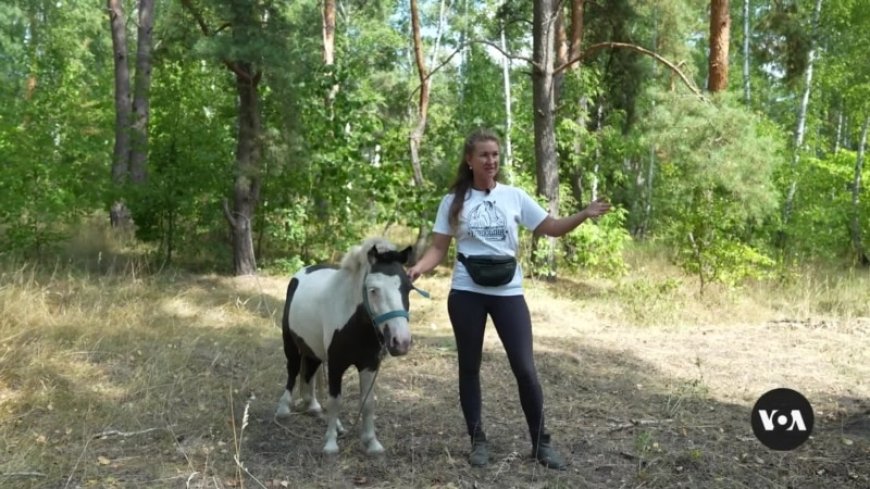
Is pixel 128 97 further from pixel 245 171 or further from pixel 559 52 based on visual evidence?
pixel 559 52

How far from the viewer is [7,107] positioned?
33.0 feet

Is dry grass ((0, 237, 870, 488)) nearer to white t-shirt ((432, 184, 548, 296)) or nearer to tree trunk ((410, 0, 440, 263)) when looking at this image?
white t-shirt ((432, 184, 548, 296))

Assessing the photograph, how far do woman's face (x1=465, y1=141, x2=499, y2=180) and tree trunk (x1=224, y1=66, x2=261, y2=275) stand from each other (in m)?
7.75

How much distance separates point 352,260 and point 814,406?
3.93m

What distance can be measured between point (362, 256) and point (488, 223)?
772mm

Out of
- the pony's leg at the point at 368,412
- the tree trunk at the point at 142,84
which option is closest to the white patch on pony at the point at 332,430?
the pony's leg at the point at 368,412

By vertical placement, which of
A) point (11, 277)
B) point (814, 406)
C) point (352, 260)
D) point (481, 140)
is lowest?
point (814, 406)

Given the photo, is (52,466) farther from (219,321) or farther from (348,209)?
(348,209)

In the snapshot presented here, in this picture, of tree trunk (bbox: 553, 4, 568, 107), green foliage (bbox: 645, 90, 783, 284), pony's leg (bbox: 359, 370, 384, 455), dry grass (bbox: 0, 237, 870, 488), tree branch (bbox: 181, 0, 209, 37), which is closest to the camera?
dry grass (bbox: 0, 237, 870, 488)

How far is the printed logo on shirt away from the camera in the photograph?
386 cm

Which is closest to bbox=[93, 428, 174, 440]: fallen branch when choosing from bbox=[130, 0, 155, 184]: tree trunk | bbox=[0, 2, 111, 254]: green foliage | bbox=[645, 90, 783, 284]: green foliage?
bbox=[0, 2, 111, 254]: green foliage

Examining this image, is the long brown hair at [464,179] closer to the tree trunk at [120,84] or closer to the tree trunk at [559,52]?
the tree trunk at [559,52]

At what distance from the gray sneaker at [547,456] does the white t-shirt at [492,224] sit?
3.07 feet

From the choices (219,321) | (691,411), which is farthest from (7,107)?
(691,411)
